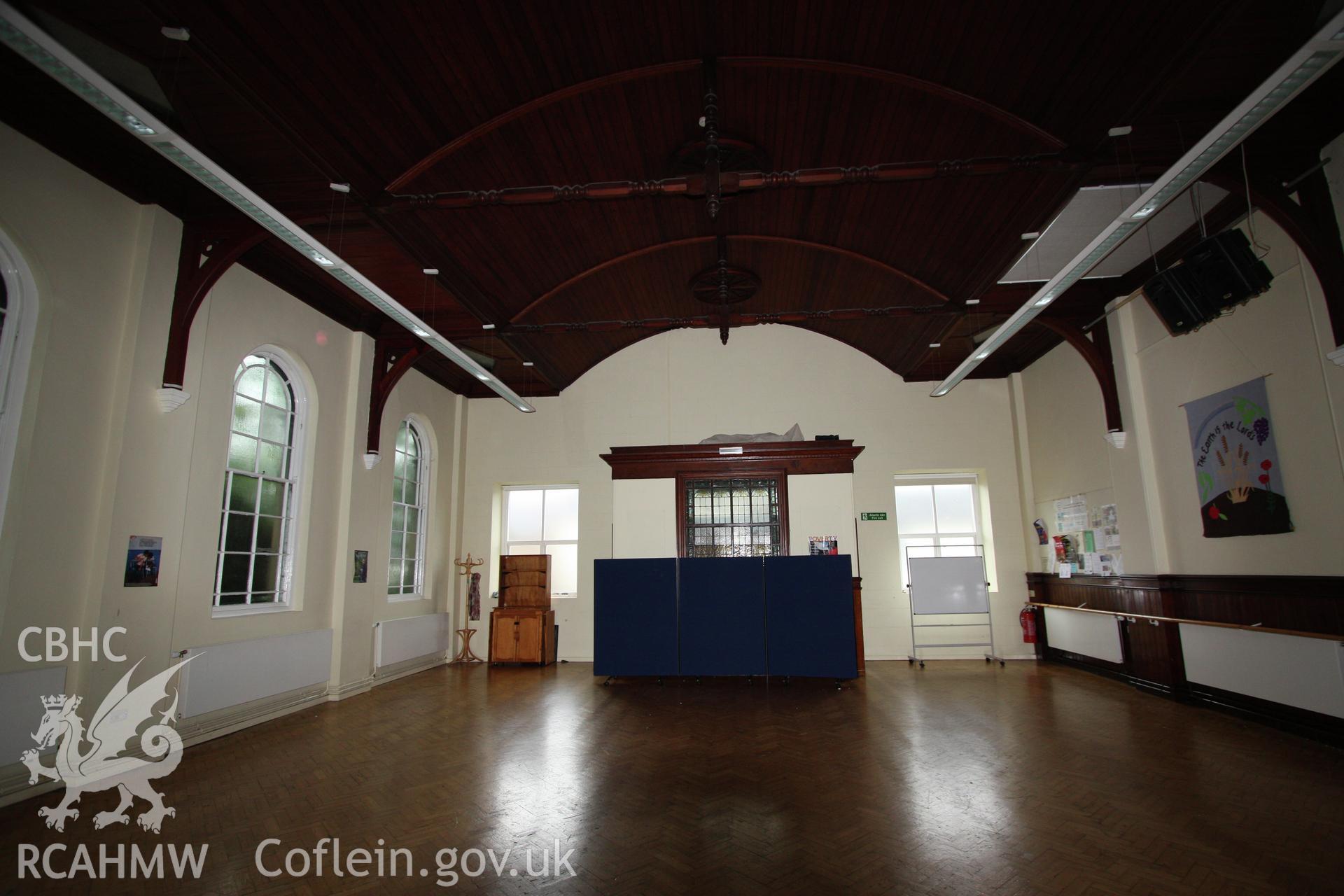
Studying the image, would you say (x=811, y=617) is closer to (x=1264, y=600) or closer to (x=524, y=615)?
(x=1264, y=600)

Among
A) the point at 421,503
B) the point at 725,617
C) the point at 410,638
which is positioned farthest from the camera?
the point at 421,503

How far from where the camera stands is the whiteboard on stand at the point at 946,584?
370 inches

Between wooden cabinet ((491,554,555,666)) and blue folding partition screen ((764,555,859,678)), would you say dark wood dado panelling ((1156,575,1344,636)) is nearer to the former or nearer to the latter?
blue folding partition screen ((764,555,859,678))

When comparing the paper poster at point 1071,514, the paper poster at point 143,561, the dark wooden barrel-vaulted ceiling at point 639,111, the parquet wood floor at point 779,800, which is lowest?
the parquet wood floor at point 779,800

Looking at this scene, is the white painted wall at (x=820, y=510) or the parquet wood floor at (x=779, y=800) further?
the white painted wall at (x=820, y=510)

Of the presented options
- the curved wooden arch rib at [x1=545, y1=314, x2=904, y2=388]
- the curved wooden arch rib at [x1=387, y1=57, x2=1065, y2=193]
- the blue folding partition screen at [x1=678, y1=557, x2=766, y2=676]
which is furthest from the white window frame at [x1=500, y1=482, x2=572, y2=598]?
the curved wooden arch rib at [x1=387, y1=57, x2=1065, y2=193]

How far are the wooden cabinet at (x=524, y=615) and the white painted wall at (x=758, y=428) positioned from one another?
43cm

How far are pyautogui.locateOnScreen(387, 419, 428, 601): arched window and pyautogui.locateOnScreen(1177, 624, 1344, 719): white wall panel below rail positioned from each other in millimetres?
9557

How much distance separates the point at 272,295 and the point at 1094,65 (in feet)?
24.9

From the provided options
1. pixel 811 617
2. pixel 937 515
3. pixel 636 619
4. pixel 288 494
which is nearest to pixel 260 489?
pixel 288 494

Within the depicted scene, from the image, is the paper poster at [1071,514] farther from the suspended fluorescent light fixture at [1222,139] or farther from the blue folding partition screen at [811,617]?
the suspended fluorescent light fixture at [1222,139]

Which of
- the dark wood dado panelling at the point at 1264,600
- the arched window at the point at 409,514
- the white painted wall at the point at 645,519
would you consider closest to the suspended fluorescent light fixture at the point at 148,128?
the arched window at the point at 409,514

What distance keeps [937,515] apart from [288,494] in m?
9.22

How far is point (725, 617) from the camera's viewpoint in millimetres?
7867
